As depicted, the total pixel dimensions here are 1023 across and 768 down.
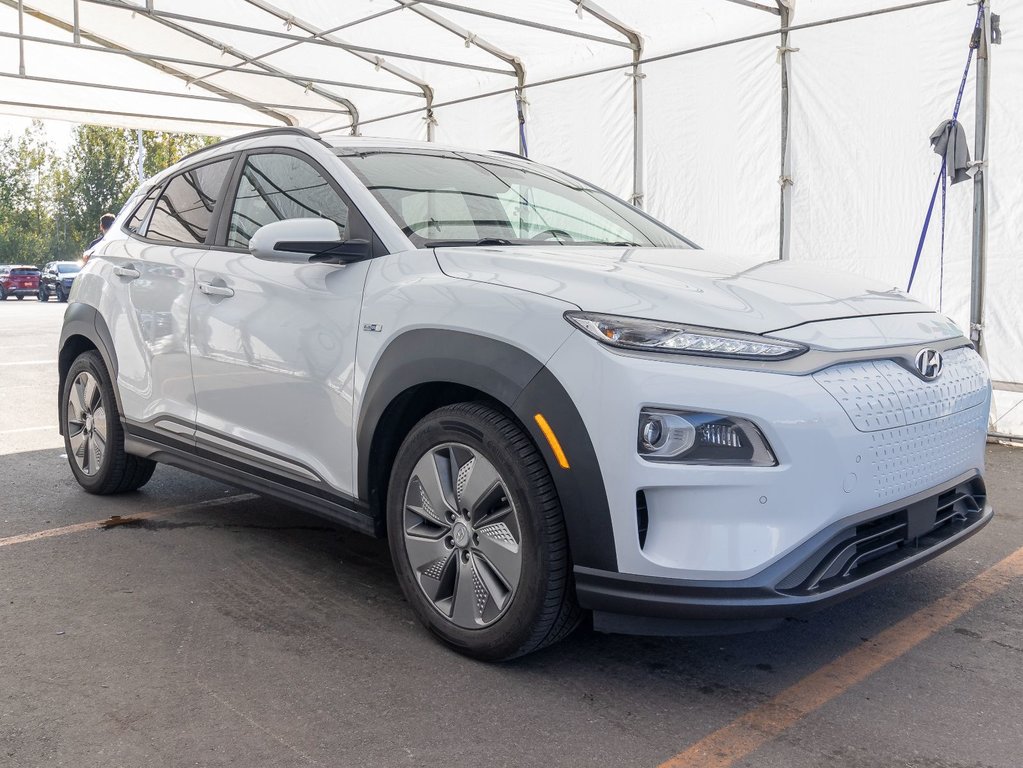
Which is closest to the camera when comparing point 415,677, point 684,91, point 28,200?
point 415,677

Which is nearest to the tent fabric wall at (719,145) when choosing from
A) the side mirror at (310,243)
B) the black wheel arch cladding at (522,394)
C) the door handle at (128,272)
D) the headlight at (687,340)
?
the door handle at (128,272)

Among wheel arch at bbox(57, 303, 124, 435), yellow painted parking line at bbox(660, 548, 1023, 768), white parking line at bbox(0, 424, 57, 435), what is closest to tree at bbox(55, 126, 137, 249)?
white parking line at bbox(0, 424, 57, 435)

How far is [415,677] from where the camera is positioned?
2.88 m

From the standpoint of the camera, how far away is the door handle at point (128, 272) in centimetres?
449

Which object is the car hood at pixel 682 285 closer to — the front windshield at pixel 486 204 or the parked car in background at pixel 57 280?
the front windshield at pixel 486 204

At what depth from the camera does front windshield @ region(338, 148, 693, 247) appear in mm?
3459

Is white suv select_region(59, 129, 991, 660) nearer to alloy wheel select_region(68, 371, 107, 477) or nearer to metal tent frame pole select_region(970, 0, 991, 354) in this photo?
alloy wheel select_region(68, 371, 107, 477)

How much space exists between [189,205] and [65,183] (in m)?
61.4

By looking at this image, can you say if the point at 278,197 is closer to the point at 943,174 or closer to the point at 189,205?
the point at 189,205

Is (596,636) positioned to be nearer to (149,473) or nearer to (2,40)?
(149,473)

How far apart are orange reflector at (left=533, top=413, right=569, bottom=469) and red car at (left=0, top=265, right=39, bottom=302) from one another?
38.7 m

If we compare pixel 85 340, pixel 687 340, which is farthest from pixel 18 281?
pixel 687 340

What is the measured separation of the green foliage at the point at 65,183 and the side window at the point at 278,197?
2271 inches

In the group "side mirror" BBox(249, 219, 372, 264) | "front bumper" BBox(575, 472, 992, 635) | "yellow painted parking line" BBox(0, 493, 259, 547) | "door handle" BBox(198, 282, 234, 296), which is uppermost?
"side mirror" BBox(249, 219, 372, 264)
